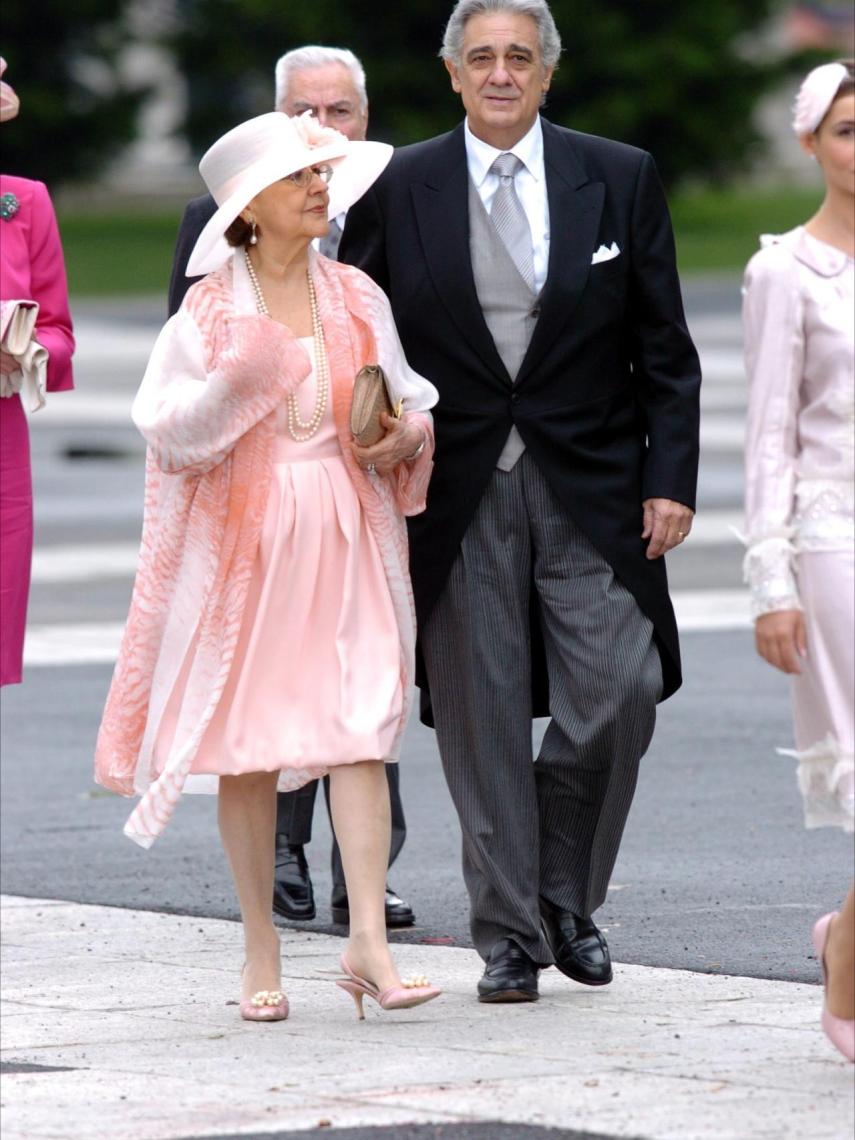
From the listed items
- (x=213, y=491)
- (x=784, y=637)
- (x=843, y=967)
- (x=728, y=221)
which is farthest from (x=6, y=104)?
(x=728, y=221)

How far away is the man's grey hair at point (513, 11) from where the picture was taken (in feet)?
19.8

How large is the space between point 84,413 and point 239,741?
72.7 feet

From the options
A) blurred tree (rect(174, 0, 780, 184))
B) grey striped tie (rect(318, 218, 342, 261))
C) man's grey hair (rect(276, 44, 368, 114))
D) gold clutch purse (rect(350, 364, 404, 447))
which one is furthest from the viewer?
blurred tree (rect(174, 0, 780, 184))

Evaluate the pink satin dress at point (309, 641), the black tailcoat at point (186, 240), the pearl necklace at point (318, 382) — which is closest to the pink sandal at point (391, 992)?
the pink satin dress at point (309, 641)

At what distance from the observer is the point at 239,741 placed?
5.77 m

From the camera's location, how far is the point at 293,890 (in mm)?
7207

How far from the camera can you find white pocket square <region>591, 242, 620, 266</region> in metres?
6.01

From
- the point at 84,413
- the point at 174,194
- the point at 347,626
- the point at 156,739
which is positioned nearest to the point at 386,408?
the point at 347,626

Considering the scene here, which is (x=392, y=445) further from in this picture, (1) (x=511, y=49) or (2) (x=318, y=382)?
(1) (x=511, y=49)

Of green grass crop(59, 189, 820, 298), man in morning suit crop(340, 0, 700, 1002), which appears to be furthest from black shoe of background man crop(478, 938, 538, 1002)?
green grass crop(59, 189, 820, 298)

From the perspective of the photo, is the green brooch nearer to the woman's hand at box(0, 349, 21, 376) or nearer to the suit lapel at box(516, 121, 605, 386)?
the woman's hand at box(0, 349, 21, 376)

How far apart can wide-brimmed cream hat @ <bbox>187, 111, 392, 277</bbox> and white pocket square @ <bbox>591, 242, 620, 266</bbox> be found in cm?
51

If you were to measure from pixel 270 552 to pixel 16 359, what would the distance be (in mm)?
1305

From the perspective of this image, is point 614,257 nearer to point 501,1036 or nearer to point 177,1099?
point 501,1036
